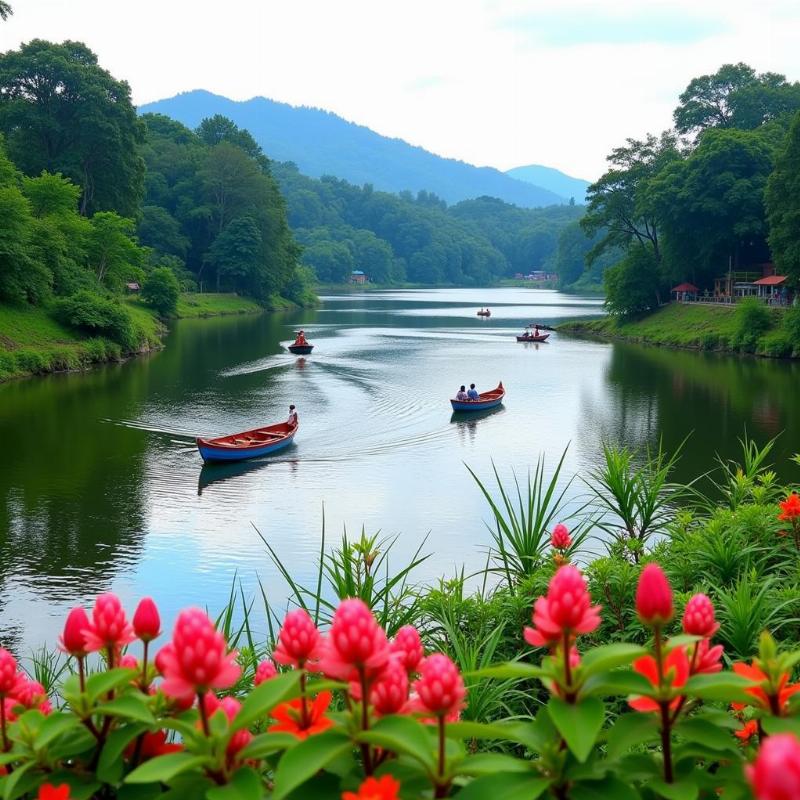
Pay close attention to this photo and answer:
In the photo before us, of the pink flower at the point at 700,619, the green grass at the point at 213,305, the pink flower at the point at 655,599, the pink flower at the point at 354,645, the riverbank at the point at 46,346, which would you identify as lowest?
the riverbank at the point at 46,346

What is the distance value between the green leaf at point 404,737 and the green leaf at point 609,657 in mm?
421

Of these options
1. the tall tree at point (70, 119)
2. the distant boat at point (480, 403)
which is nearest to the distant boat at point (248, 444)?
the distant boat at point (480, 403)

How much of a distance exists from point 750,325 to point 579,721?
161ft

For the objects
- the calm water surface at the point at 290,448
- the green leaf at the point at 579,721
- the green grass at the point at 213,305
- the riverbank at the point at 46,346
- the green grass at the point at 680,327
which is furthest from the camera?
the green grass at the point at 213,305

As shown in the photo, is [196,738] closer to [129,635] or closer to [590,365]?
[129,635]

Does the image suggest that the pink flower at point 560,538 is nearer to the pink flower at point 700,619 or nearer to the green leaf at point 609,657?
the pink flower at point 700,619

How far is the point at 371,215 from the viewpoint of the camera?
193 meters

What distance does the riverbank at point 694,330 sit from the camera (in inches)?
1772

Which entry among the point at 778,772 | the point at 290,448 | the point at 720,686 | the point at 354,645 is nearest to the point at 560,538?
the point at 720,686

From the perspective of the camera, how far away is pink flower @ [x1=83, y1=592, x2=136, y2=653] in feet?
8.00

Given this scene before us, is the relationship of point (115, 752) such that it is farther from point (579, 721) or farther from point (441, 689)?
point (579, 721)

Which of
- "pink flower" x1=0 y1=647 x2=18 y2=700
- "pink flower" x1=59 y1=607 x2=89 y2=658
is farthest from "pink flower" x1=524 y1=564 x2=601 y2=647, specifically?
"pink flower" x1=0 y1=647 x2=18 y2=700

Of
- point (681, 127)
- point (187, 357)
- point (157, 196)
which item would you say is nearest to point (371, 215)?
Result: point (157, 196)

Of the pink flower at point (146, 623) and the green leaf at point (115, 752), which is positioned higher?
the pink flower at point (146, 623)
